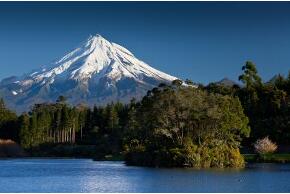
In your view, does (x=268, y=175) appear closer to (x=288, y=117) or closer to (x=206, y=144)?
(x=206, y=144)

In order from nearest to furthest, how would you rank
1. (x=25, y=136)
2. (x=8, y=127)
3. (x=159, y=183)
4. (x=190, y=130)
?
1. (x=159, y=183)
2. (x=190, y=130)
3. (x=25, y=136)
4. (x=8, y=127)

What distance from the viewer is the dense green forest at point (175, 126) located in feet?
177

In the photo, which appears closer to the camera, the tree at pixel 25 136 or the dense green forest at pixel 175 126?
the dense green forest at pixel 175 126

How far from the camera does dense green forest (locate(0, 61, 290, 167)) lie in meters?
53.9

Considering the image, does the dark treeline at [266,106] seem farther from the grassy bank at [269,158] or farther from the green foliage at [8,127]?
the green foliage at [8,127]

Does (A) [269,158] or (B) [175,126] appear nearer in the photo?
(B) [175,126]

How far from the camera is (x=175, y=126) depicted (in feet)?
179

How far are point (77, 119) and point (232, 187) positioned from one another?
7964 cm

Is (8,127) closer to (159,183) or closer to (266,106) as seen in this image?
(266,106)

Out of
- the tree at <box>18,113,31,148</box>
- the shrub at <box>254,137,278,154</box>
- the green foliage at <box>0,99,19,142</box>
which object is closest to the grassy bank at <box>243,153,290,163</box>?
the shrub at <box>254,137,278,154</box>

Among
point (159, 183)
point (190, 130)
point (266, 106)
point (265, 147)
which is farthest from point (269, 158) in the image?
point (159, 183)

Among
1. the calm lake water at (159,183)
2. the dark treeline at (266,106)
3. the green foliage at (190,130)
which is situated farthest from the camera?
the dark treeline at (266,106)

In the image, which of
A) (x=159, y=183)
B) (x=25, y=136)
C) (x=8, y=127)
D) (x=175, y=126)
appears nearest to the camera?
(x=159, y=183)

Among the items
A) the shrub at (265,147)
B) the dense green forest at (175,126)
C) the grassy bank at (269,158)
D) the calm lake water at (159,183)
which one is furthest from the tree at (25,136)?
the calm lake water at (159,183)
